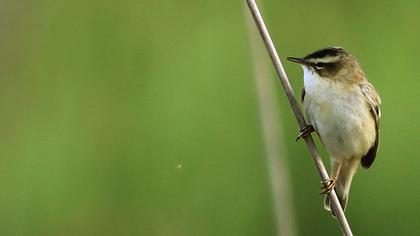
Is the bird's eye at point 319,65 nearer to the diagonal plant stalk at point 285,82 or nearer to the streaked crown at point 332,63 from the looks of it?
the streaked crown at point 332,63

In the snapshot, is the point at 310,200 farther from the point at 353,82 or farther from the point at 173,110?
the point at 353,82

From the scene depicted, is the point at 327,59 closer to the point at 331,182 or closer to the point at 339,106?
the point at 339,106

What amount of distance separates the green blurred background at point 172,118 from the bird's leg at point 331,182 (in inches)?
41.7

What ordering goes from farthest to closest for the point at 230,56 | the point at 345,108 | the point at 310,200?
the point at 230,56
the point at 310,200
the point at 345,108

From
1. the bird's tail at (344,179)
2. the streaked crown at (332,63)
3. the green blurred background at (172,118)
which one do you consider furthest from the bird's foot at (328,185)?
the green blurred background at (172,118)

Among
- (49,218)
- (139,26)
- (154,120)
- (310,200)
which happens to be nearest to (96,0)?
(139,26)

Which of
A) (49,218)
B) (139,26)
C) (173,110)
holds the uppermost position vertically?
(139,26)

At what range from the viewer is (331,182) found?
14.2 ft

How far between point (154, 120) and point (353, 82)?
190 centimetres

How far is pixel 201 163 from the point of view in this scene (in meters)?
5.97

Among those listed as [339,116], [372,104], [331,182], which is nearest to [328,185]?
[331,182]

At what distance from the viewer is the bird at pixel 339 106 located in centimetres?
428

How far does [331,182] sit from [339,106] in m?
0.28

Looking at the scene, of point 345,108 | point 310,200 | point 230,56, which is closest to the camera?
point 345,108
